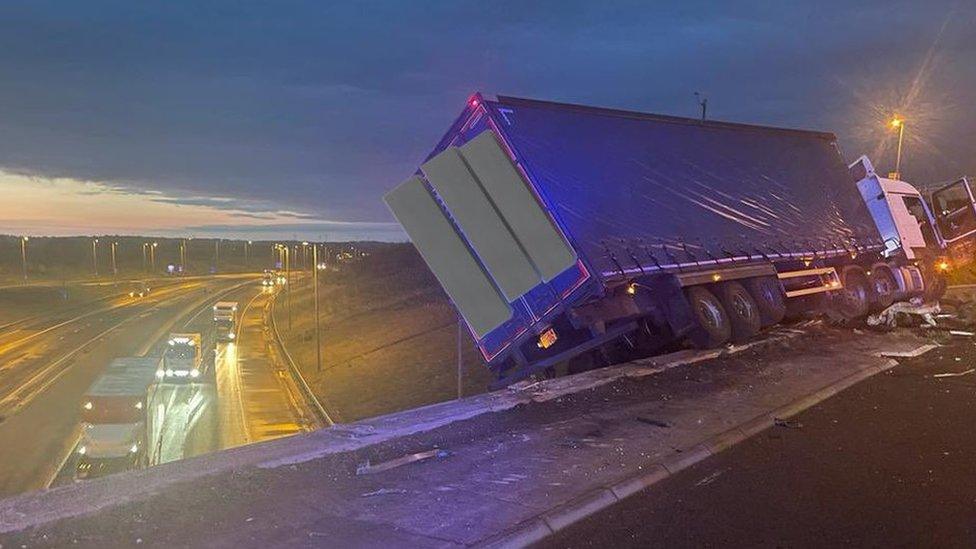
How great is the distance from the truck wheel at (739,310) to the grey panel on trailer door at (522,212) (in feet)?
14.6

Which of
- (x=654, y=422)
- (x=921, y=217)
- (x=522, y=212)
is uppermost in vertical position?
(x=921, y=217)

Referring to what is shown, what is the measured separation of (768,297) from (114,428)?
17.5 m

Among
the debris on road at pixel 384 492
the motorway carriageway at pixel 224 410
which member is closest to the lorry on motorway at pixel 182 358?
the motorway carriageway at pixel 224 410

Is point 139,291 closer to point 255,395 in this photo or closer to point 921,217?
point 255,395

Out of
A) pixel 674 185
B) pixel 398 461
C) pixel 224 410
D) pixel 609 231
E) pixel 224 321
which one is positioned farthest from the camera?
pixel 224 321

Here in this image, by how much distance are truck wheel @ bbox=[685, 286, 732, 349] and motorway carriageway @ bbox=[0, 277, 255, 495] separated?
1917 cm

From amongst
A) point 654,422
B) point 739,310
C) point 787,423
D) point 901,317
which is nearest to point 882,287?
point 901,317

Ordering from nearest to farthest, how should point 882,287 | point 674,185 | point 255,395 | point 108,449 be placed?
point 674,185 → point 882,287 → point 108,449 → point 255,395

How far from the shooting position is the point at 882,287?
719 inches

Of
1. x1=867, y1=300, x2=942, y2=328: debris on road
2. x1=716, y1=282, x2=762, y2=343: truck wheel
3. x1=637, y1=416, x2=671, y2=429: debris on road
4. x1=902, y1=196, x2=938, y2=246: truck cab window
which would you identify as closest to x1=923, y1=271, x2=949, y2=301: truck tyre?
x1=902, y1=196, x2=938, y2=246: truck cab window

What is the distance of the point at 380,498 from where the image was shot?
17.8 feet

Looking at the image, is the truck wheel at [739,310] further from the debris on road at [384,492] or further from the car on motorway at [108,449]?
the car on motorway at [108,449]

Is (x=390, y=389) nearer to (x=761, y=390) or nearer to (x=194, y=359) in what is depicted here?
(x=194, y=359)

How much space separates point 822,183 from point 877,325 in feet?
11.2
